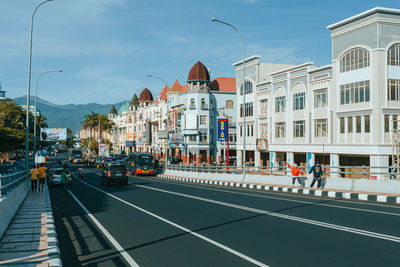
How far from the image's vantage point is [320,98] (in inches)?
1681

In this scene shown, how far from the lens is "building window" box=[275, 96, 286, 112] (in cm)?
4888

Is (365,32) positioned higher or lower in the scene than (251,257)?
higher

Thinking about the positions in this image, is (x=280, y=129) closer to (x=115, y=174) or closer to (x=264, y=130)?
(x=264, y=130)

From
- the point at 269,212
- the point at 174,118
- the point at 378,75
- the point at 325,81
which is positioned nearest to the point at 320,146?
the point at 325,81

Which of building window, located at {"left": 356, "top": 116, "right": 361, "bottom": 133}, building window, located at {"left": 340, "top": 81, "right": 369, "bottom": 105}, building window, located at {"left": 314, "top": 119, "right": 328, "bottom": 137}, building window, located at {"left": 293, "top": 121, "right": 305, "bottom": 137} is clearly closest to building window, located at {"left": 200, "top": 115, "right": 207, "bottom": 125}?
building window, located at {"left": 293, "top": 121, "right": 305, "bottom": 137}

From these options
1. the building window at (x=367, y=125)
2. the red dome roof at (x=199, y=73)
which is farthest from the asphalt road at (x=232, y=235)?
the red dome roof at (x=199, y=73)

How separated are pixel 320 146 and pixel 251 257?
36.1m

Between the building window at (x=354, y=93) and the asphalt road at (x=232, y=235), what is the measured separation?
22.6m

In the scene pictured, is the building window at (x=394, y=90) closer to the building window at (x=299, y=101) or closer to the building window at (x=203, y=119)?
the building window at (x=299, y=101)

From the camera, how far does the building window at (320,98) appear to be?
1654 inches

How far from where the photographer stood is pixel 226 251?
28.3 feet

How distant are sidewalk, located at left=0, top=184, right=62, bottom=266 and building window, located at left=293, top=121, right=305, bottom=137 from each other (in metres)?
35.9

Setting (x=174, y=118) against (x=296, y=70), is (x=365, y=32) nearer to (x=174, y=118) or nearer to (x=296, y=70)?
(x=296, y=70)

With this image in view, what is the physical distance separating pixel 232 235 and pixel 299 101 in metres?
37.6
